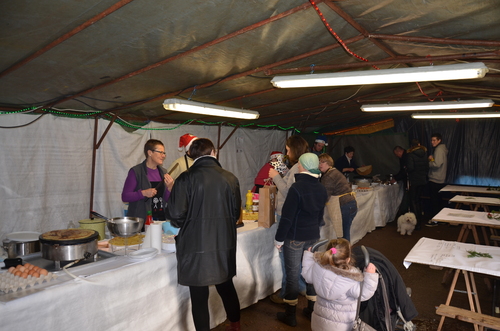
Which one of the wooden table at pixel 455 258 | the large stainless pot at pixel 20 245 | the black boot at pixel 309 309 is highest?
the large stainless pot at pixel 20 245

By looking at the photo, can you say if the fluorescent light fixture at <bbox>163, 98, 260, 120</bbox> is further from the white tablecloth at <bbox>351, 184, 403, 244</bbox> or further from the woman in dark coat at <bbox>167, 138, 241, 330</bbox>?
the white tablecloth at <bbox>351, 184, 403, 244</bbox>

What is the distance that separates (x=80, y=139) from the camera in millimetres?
4637

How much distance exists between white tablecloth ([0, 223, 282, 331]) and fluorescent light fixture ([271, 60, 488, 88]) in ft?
4.98

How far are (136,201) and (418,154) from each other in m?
6.12

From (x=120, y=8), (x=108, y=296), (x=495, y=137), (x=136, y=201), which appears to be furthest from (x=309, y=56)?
(x=495, y=137)

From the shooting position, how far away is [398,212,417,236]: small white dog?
22.2ft

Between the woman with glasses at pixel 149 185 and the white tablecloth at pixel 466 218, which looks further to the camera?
the white tablecloth at pixel 466 218

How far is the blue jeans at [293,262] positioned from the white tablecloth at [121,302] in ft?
1.40

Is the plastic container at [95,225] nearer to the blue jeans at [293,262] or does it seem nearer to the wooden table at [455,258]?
the blue jeans at [293,262]

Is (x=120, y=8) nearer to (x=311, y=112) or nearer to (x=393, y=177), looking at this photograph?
(x=311, y=112)

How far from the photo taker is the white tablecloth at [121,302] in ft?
6.41

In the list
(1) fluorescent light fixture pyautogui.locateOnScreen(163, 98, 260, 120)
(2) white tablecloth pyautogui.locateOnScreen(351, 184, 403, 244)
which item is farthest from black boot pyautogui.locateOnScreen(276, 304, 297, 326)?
(2) white tablecloth pyautogui.locateOnScreen(351, 184, 403, 244)

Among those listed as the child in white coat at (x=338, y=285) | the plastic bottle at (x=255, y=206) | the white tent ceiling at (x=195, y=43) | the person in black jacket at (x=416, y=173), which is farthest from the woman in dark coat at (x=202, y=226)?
the person in black jacket at (x=416, y=173)

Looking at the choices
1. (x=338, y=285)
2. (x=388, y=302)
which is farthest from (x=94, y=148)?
(x=388, y=302)
